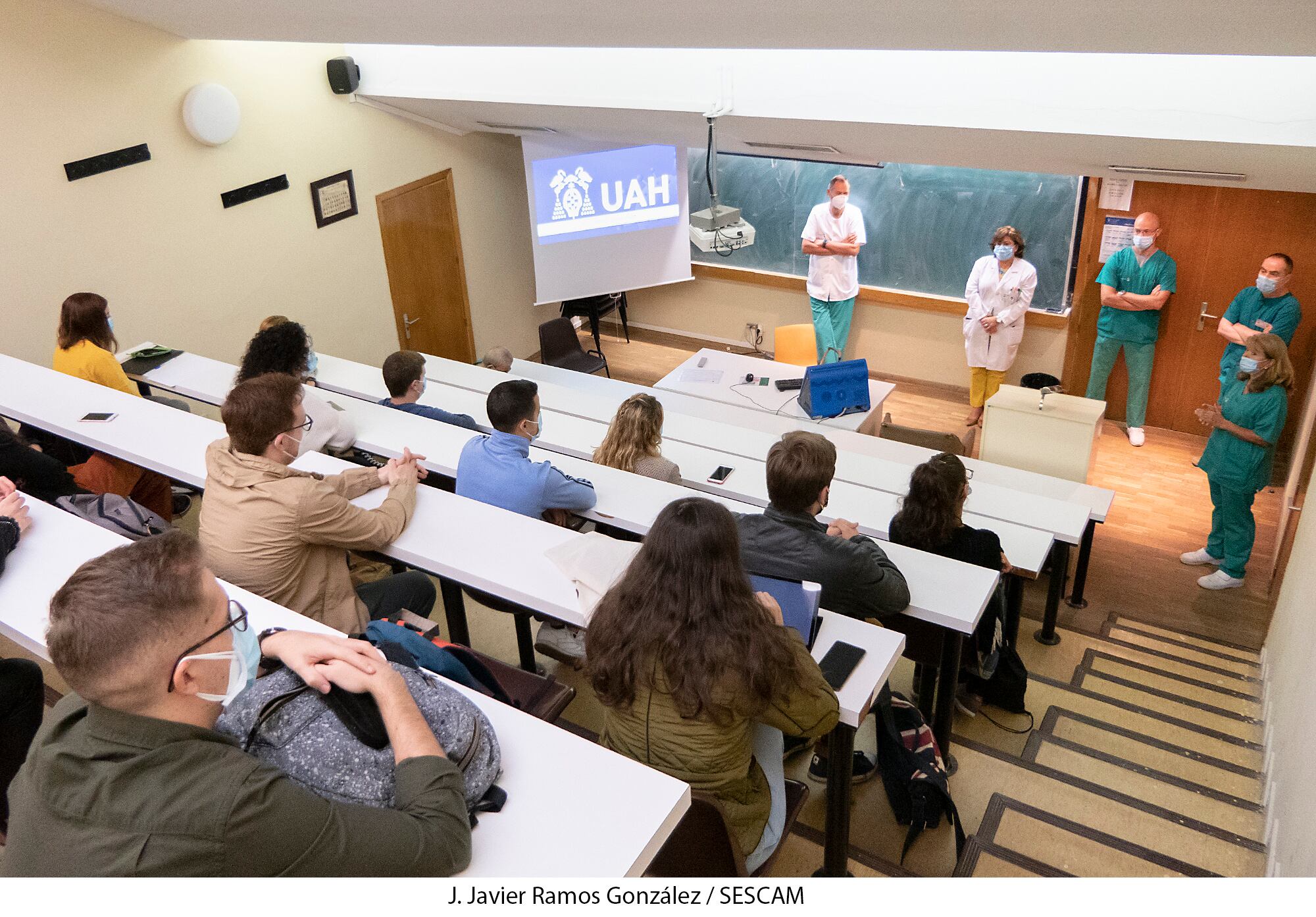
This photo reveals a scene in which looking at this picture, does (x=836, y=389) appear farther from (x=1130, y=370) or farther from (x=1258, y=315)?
(x=1258, y=315)

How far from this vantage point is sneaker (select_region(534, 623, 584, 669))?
301 cm

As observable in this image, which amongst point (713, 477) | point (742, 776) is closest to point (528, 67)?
point (713, 477)

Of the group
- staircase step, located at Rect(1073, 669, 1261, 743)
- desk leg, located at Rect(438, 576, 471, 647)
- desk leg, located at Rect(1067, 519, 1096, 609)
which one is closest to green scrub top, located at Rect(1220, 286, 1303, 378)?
desk leg, located at Rect(1067, 519, 1096, 609)

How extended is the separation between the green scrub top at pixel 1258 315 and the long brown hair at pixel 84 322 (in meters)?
6.27

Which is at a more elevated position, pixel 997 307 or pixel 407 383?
pixel 407 383

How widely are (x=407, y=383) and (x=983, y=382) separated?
464 cm

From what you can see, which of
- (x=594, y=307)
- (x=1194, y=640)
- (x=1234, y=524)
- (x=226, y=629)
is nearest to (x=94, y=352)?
(x=226, y=629)

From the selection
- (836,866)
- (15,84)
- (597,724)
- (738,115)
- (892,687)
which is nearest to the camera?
(836,866)

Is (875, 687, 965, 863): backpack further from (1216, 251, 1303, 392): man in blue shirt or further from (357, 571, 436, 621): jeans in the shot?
(1216, 251, 1303, 392): man in blue shirt

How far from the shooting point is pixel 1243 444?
4809 mm

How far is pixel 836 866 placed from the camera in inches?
96.9

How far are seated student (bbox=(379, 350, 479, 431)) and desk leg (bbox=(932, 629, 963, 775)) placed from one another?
2.37 meters

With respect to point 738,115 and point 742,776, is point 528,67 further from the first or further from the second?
point 742,776
